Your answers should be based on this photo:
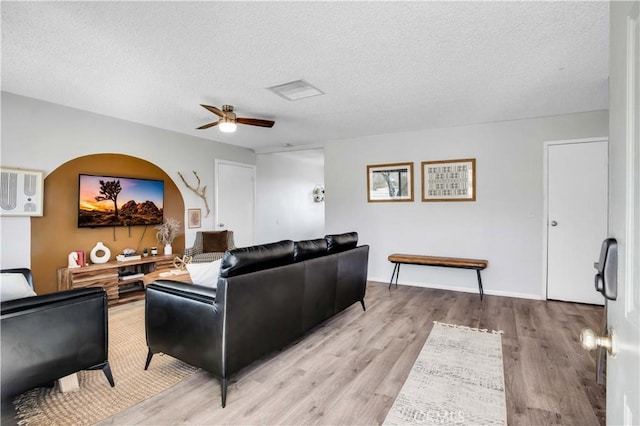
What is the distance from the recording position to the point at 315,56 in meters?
2.55

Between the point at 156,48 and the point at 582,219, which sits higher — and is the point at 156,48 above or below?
above

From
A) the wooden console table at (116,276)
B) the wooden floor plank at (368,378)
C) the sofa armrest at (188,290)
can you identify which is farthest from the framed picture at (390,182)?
the sofa armrest at (188,290)

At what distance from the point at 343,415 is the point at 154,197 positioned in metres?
4.08

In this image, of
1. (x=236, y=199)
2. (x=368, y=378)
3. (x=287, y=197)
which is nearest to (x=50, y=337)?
(x=368, y=378)

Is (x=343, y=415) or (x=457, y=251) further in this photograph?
(x=457, y=251)

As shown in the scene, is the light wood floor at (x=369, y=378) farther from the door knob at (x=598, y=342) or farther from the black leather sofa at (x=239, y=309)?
the door knob at (x=598, y=342)

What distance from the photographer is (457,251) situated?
15.4 ft

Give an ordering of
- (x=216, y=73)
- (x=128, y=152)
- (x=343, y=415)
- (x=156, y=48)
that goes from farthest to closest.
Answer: (x=128, y=152)
(x=216, y=73)
(x=156, y=48)
(x=343, y=415)

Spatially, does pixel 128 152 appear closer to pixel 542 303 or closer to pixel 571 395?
pixel 571 395

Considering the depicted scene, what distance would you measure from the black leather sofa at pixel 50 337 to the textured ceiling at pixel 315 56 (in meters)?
1.80

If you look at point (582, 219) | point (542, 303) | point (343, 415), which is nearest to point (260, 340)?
point (343, 415)

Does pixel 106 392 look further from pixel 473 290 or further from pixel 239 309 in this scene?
pixel 473 290

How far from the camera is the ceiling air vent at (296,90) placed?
3.12m

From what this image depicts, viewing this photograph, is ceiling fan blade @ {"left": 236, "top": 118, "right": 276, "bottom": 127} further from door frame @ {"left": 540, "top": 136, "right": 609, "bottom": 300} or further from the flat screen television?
door frame @ {"left": 540, "top": 136, "right": 609, "bottom": 300}
